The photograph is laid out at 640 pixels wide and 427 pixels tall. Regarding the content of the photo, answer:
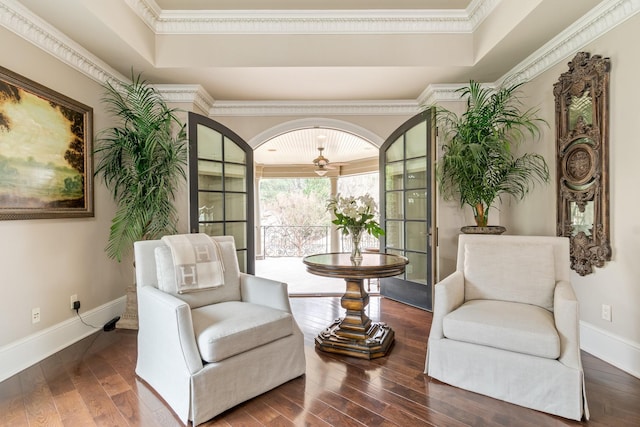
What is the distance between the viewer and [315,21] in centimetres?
304

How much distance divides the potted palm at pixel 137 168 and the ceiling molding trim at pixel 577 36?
335cm

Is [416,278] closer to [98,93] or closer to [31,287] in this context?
[31,287]

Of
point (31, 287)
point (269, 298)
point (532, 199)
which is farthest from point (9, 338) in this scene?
point (532, 199)

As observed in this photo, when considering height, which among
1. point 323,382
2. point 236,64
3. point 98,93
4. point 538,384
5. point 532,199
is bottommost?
point 323,382

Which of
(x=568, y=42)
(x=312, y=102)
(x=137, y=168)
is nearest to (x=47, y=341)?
(x=137, y=168)

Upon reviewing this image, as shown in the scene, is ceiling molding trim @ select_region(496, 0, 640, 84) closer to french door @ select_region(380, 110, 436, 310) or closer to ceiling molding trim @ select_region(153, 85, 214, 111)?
french door @ select_region(380, 110, 436, 310)

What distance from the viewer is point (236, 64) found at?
10.1 feet

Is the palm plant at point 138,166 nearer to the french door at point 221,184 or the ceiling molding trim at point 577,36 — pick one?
the french door at point 221,184

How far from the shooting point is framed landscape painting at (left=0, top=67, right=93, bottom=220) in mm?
2236

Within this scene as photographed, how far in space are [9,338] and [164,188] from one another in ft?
4.95

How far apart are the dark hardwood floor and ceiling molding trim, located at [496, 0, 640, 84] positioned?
7.83 feet

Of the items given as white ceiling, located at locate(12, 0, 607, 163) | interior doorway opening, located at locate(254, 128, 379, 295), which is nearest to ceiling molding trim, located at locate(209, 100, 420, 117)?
interior doorway opening, located at locate(254, 128, 379, 295)

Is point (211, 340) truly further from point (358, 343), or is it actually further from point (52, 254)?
point (52, 254)

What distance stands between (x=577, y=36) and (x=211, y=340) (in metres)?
3.37
